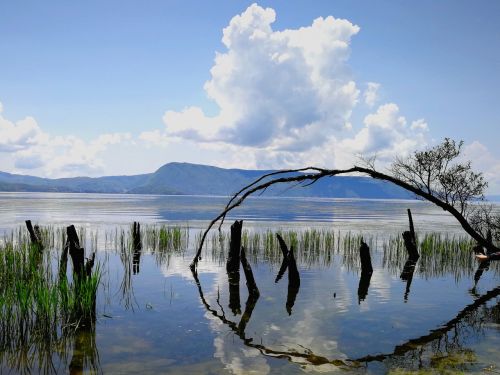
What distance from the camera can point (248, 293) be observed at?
55.7ft

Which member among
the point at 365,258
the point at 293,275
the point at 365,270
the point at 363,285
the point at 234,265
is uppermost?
the point at 365,258

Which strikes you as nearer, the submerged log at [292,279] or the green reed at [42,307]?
the green reed at [42,307]

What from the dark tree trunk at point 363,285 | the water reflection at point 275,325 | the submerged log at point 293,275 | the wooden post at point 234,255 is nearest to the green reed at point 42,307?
the water reflection at point 275,325

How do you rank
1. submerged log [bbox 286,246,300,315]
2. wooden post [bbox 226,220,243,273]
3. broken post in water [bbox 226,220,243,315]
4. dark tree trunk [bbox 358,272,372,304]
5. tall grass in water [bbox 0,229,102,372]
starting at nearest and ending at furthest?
tall grass in water [bbox 0,229,102,372], broken post in water [bbox 226,220,243,315], dark tree trunk [bbox 358,272,372,304], submerged log [bbox 286,246,300,315], wooden post [bbox 226,220,243,273]

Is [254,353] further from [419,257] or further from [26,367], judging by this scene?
[419,257]

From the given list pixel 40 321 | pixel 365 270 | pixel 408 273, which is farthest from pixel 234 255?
pixel 40 321

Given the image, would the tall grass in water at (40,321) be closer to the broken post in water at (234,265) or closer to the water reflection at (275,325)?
the water reflection at (275,325)

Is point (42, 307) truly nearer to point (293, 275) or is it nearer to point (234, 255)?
Answer: point (293, 275)

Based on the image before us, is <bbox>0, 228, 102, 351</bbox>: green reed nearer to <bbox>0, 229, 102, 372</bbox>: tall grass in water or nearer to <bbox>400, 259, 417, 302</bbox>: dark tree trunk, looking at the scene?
<bbox>0, 229, 102, 372</bbox>: tall grass in water

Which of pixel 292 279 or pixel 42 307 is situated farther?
pixel 292 279

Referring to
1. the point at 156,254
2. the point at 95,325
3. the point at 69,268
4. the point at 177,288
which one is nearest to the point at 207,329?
the point at 95,325

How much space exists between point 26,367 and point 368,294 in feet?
41.9

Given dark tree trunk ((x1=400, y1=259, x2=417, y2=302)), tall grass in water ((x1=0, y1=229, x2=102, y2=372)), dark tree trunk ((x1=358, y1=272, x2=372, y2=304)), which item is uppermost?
tall grass in water ((x1=0, y1=229, x2=102, y2=372))

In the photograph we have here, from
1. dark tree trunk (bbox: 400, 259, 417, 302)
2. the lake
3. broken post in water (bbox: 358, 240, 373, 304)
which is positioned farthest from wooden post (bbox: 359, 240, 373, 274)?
dark tree trunk (bbox: 400, 259, 417, 302)
